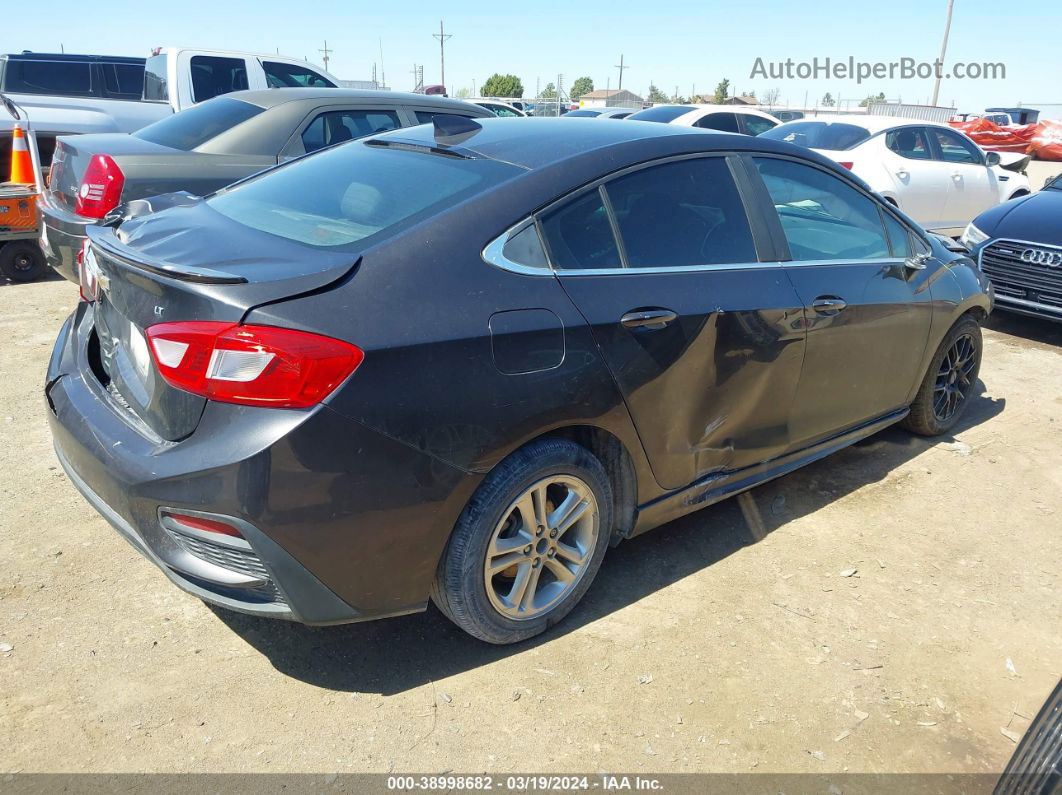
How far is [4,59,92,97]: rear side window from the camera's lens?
41.6 ft

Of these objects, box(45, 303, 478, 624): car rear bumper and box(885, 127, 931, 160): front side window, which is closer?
box(45, 303, 478, 624): car rear bumper

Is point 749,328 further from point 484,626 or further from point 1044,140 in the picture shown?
point 1044,140

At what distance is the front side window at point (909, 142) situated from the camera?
378 inches

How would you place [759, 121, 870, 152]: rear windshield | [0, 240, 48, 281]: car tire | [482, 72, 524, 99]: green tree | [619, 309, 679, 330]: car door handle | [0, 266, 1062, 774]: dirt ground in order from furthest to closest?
[482, 72, 524, 99]: green tree, [759, 121, 870, 152]: rear windshield, [0, 240, 48, 281]: car tire, [619, 309, 679, 330]: car door handle, [0, 266, 1062, 774]: dirt ground

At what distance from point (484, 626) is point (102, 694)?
46.6 inches

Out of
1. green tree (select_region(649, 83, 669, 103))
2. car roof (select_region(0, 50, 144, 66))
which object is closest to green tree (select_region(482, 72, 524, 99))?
green tree (select_region(649, 83, 669, 103))

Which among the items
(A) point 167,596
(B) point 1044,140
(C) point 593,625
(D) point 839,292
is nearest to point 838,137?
(D) point 839,292

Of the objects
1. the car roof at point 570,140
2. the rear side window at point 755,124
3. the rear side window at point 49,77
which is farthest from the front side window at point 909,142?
the rear side window at point 49,77

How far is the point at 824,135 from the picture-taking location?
9.74 meters

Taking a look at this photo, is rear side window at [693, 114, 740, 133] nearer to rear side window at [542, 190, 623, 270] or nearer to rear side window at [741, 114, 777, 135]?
rear side window at [741, 114, 777, 135]

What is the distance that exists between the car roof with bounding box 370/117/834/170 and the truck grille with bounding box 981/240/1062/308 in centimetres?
421

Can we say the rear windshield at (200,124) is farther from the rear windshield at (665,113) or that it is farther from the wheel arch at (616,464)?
the rear windshield at (665,113)

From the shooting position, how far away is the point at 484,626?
271cm

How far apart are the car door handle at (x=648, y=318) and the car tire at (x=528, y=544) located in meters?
0.45
